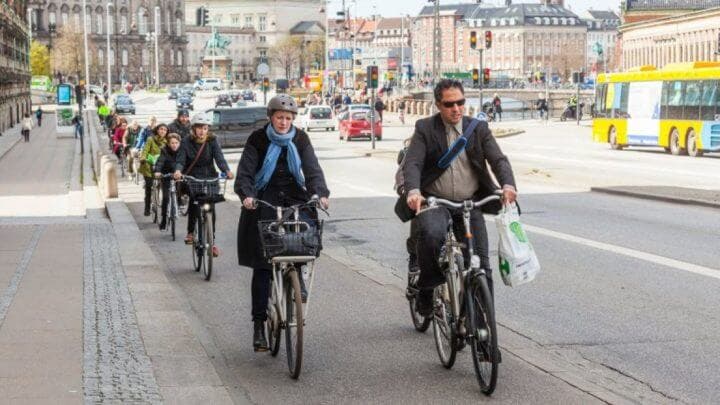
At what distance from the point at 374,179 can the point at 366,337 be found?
22486mm

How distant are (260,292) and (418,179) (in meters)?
1.53

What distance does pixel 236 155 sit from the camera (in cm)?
4800

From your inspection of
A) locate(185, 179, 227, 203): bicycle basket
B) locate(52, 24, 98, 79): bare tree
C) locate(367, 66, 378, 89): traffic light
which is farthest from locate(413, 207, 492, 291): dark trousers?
locate(52, 24, 98, 79): bare tree

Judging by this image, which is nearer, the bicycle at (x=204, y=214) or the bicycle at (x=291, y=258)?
the bicycle at (x=291, y=258)

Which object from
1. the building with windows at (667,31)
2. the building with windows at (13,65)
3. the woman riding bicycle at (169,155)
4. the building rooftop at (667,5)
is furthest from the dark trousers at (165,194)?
the building rooftop at (667,5)

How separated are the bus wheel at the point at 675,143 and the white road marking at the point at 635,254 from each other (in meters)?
26.0

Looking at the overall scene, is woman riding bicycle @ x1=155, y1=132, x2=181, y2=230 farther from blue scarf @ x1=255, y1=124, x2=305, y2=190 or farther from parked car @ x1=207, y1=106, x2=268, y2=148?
parked car @ x1=207, y1=106, x2=268, y2=148

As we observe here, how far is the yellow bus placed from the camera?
4122 centimetres

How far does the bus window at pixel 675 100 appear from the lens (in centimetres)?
4269

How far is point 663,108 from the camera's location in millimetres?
43938

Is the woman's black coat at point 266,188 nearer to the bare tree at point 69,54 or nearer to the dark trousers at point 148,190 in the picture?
the dark trousers at point 148,190

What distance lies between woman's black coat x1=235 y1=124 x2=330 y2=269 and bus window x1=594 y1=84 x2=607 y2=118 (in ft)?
134

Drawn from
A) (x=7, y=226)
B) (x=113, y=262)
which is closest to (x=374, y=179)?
(x=7, y=226)

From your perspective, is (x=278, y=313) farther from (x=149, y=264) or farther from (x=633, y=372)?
(x=149, y=264)
